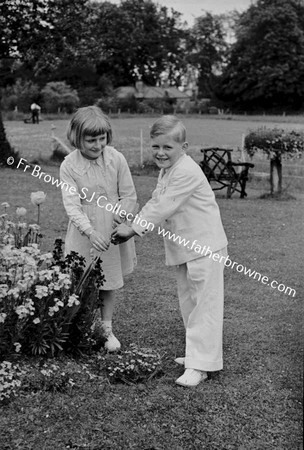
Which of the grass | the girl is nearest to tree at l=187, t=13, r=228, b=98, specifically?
the grass

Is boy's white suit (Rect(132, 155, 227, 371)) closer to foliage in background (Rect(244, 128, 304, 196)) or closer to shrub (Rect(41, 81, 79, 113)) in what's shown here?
foliage in background (Rect(244, 128, 304, 196))

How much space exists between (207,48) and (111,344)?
75.6 m

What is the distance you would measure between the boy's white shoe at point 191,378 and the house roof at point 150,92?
60.4m

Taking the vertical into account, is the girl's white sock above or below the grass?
above

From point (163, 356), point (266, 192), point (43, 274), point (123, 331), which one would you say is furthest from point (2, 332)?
point (266, 192)

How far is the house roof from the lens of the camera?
65.9m

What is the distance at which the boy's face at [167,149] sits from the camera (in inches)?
175

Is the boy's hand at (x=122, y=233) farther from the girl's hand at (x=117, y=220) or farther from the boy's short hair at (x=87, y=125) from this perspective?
the boy's short hair at (x=87, y=125)

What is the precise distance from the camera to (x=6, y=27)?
802 inches

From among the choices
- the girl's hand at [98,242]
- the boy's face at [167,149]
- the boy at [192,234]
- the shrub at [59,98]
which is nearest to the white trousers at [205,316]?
the boy at [192,234]

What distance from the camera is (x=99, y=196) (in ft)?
16.4

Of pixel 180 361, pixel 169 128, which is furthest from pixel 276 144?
pixel 169 128

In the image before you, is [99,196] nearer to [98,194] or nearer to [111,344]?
[98,194]

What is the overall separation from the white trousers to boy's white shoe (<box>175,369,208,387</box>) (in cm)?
4
